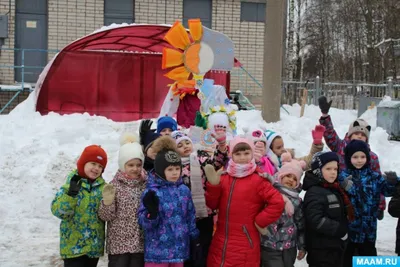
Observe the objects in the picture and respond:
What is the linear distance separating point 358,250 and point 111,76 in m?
8.90

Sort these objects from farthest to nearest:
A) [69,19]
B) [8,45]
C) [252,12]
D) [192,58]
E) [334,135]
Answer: [252,12]
[69,19]
[8,45]
[192,58]
[334,135]

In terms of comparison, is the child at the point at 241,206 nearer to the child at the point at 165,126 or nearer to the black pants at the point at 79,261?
the black pants at the point at 79,261

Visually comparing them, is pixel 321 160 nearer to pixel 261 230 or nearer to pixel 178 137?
pixel 261 230

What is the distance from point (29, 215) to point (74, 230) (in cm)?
325

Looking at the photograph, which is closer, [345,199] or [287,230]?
[287,230]

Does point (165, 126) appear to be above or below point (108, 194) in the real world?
above

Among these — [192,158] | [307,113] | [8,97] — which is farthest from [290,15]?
[192,158]

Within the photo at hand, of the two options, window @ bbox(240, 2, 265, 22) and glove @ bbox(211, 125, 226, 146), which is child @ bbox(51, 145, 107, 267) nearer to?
glove @ bbox(211, 125, 226, 146)

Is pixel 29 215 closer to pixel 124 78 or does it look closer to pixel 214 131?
pixel 214 131

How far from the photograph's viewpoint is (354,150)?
14.4 feet

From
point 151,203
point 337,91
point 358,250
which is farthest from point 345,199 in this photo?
point 337,91

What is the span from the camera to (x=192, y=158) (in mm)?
4180

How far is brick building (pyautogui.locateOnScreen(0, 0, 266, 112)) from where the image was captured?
16953mm

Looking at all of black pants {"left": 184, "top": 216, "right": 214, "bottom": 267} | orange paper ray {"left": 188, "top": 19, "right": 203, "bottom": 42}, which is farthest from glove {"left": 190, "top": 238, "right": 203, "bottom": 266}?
orange paper ray {"left": 188, "top": 19, "right": 203, "bottom": 42}
